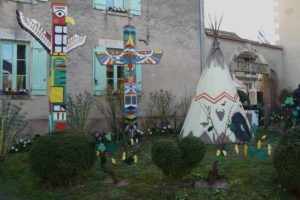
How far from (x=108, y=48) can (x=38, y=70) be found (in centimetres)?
237

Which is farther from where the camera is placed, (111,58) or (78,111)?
(78,111)

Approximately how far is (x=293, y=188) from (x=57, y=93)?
4.24 meters

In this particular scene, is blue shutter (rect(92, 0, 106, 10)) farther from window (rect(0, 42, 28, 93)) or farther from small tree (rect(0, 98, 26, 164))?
small tree (rect(0, 98, 26, 164))

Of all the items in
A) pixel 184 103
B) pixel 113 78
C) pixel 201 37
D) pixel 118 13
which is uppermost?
pixel 118 13

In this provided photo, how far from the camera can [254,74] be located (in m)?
16.0

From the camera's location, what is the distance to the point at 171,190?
16.7 feet

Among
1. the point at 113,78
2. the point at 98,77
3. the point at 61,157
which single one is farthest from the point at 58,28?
the point at 113,78

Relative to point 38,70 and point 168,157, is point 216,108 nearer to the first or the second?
point 168,157

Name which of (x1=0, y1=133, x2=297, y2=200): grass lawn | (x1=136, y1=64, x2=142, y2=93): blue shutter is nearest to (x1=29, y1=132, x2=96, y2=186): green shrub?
(x1=0, y1=133, x2=297, y2=200): grass lawn

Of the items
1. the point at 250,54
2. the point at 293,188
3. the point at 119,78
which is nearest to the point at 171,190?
the point at 293,188

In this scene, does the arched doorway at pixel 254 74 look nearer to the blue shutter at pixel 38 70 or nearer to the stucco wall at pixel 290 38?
the stucco wall at pixel 290 38

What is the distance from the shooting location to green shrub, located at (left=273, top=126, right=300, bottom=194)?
4.60m

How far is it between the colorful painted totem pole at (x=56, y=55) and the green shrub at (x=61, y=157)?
111cm

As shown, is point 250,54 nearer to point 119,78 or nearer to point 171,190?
point 119,78
